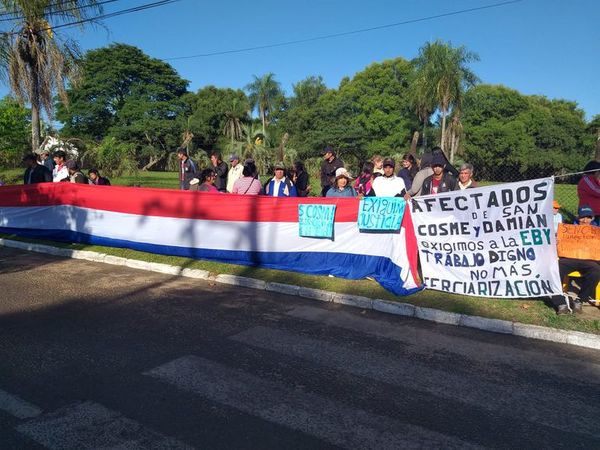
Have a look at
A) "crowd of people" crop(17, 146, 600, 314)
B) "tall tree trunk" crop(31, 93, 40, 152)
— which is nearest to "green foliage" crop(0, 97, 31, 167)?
Answer: "tall tree trunk" crop(31, 93, 40, 152)

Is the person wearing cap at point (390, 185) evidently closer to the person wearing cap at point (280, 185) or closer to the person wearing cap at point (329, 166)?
the person wearing cap at point (280, 185)

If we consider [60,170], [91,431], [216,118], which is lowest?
[91,431]

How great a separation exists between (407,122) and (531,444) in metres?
56.5

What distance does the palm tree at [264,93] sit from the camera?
2724 inches

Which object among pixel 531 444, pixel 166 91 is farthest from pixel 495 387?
pixel 166 91

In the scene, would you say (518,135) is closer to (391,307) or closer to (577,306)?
(577,306)

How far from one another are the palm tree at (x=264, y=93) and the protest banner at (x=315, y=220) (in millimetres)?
62264

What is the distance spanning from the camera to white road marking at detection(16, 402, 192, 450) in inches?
129

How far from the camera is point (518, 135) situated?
186 ft

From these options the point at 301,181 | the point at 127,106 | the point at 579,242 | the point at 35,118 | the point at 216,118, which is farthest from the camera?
the point at 216,118

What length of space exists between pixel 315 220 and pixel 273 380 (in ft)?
13.7

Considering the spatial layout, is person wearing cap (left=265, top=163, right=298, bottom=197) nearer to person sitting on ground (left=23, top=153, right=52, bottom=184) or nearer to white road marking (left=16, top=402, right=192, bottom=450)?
white road marking (left=16, top=402, right=192, bottom=450)

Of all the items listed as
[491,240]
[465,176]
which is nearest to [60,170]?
[465,176]

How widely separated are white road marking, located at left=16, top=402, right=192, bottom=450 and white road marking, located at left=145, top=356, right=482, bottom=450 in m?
0.65
